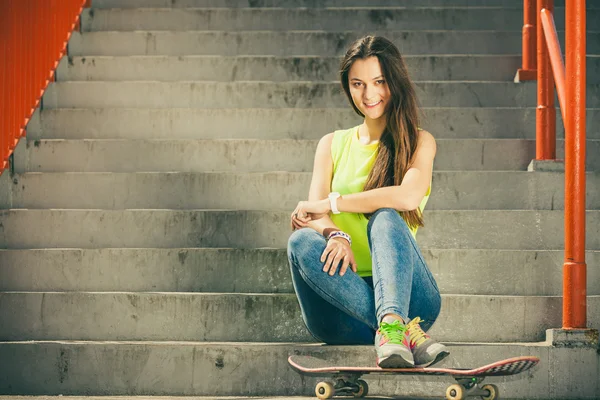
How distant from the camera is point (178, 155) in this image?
4.99 meters

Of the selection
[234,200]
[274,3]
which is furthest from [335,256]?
[274,3]

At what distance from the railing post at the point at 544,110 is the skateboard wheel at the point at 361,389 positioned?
175 cm

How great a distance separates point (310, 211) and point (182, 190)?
1214mm

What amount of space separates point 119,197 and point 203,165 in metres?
0.46

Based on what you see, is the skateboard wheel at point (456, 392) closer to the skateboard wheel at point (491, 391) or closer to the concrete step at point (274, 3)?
the skateboard wheel at point (491, 391)

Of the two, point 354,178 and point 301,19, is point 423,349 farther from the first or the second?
point 301,19

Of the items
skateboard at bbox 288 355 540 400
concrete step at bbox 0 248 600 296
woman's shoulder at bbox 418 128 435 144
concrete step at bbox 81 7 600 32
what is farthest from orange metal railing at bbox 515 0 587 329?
concrete step at bbox 81 7 600 32

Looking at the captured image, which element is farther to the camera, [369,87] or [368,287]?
[369,87]

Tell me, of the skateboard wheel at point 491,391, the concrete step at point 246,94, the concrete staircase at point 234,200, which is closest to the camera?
the skateboard wheel at point 491,391

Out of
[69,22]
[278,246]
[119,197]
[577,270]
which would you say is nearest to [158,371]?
[278,246]

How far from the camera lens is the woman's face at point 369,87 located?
3715 millimetres

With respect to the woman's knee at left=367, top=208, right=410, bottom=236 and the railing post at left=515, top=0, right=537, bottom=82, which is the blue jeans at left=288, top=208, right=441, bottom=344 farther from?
the railing post at left=515, top=0, right=537, bottom=82

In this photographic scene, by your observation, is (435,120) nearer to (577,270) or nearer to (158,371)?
(577,270)

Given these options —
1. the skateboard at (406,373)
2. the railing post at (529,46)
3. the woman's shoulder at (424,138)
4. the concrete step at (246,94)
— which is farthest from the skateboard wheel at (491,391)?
the railing post at (529,46)
